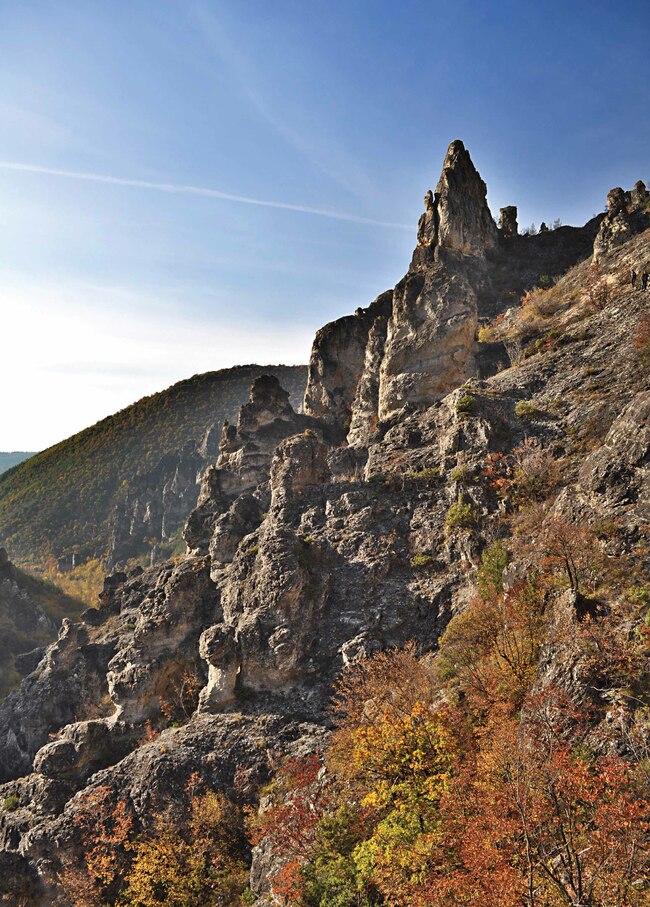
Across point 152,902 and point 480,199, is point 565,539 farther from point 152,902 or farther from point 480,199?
point 480,199

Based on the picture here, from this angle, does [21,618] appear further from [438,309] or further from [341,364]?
[438,309]

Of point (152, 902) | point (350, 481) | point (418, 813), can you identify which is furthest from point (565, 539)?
point (152, 902)

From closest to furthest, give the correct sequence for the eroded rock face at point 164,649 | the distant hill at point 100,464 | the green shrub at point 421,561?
the green shrub at point 421,561, the eroded rock face at point 164,649, the distant hill at point 100,464

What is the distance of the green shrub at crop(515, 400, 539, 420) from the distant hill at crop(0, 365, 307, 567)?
76.1m

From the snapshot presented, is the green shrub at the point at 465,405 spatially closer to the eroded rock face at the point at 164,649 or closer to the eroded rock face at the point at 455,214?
the eroded rock face at the point at 164,649

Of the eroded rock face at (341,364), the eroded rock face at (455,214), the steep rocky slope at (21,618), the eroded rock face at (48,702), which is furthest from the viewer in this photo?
the steep rocky slope at (21,618)

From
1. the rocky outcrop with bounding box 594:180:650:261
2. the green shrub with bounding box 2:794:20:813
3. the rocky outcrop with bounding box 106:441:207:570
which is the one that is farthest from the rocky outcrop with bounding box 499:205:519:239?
the green shrub with bounding box 2:794:20:813

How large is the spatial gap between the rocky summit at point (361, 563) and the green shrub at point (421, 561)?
196mm

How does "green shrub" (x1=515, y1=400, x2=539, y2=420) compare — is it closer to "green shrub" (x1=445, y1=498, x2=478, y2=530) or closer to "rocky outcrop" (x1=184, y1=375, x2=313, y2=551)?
"green shrub" (x1=445, y1=498, x2=478, y2=530)

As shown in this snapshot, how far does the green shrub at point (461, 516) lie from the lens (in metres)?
32.2

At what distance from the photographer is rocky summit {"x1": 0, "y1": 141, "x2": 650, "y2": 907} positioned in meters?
27.0

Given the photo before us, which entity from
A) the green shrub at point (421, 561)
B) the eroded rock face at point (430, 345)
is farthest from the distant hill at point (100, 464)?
the green shrub at point (421, 561)

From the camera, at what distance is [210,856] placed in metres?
25.8

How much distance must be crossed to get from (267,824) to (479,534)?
19.2m
